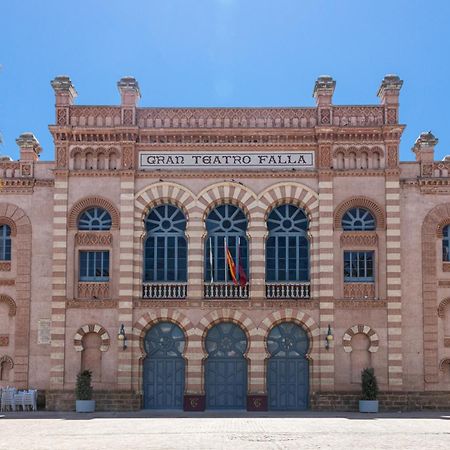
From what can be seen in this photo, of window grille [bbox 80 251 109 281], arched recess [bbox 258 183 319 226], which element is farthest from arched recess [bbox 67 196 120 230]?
arched recess [bbox 258 183 319 226]

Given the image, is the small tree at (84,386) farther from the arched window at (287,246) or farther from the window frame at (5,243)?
the arched window at (287,246)

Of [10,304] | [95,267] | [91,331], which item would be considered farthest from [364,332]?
[10,304]

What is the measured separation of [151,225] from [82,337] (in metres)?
5.45

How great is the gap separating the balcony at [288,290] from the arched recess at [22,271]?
10059mm

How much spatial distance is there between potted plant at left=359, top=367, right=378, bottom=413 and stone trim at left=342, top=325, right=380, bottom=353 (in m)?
1.52

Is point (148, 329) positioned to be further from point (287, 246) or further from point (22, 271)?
point (287, 246)

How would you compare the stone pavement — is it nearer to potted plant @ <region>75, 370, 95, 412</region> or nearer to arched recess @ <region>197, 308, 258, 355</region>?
potted plant @ <region>75, 370, 95, 412</region>

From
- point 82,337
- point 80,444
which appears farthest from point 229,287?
point 80,444

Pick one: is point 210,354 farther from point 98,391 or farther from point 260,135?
point 260,135

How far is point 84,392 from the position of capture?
35.4 m

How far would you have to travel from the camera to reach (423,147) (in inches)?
1527

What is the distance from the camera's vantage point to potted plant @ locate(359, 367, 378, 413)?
116 feet

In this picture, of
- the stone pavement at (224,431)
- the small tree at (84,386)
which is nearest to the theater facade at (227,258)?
the small tree at (84,386)

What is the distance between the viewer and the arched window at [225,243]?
1490 inches
